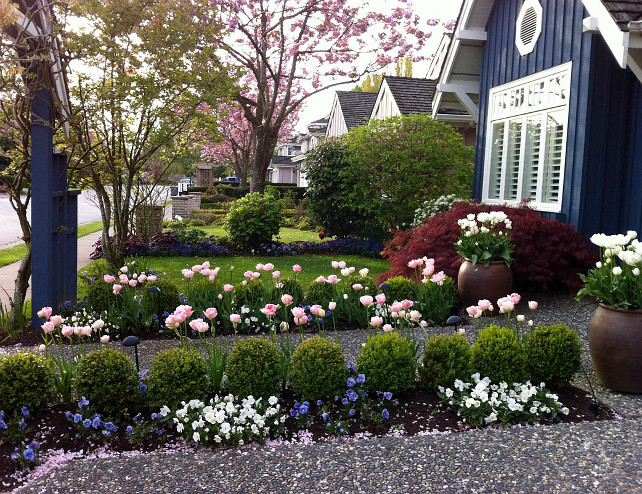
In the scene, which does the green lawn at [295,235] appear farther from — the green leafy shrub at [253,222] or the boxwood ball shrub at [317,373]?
the boxwood ball shrub at [317,373]

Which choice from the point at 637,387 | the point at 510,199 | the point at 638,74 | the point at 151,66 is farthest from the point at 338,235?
the point at 637,387

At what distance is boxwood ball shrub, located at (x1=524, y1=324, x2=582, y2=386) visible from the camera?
399 centimetres

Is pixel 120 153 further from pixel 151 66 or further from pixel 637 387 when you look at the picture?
pixel 637 387

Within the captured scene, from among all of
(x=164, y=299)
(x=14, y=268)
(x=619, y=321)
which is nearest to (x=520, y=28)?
(x=619, y=321)

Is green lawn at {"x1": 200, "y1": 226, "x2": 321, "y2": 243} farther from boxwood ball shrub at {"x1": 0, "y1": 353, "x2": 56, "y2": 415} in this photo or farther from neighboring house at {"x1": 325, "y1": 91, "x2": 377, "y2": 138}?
neighboring house at {"x1": 325, "y1": 91, "x2": 377, "y2": 138}

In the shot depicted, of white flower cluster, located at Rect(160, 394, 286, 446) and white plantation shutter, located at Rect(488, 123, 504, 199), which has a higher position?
white plantation shutter, located at Rect(488, 123, 504, 199)

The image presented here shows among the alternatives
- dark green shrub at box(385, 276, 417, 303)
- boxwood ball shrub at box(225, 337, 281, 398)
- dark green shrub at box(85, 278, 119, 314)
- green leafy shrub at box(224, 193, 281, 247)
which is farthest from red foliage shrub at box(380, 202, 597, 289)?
green leafy shrub at box(224, 193, 281, 247)

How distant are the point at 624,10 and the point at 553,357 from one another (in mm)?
4023

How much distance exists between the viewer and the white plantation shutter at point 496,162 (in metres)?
9.70

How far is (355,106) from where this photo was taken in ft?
112

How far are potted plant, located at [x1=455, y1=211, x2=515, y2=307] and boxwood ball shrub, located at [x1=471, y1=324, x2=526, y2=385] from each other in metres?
2.49

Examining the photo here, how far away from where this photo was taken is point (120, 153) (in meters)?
8.97

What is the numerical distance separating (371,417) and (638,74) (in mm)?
4805

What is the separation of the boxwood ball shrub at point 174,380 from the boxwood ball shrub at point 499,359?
1782 mm
